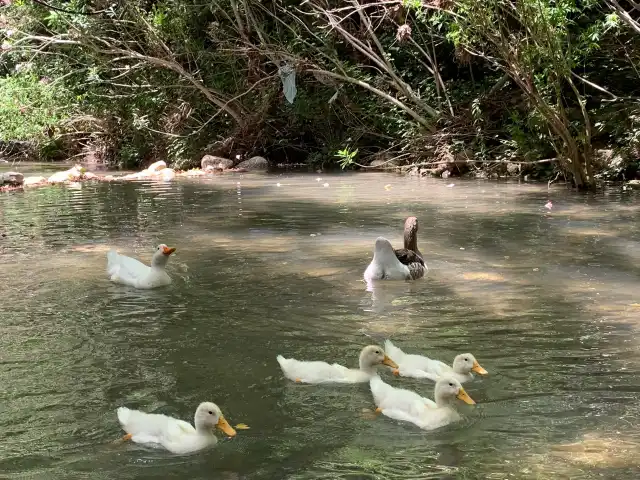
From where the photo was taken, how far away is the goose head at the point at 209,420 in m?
4.23

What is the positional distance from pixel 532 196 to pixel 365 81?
751 cm

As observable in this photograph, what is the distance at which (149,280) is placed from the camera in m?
7.87

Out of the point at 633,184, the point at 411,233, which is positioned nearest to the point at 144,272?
the point at 411,233

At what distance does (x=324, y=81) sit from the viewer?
866 inches

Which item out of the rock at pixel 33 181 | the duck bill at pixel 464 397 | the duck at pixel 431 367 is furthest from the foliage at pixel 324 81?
the duck bill at pixel 464 397

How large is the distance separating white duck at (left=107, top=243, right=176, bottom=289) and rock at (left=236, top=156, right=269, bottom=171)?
15807 mm

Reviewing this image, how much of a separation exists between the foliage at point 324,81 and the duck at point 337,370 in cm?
986

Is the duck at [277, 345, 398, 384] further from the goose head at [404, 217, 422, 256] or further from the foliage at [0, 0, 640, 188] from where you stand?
the foliage at [0, 0, 640, 188]

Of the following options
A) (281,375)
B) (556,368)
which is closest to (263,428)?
(281,375)

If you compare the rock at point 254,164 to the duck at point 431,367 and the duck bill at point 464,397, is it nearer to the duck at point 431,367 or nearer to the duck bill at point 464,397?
the duck at point 431,367

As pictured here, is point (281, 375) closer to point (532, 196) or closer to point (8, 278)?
point (8, 278)

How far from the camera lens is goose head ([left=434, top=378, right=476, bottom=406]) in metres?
4.60

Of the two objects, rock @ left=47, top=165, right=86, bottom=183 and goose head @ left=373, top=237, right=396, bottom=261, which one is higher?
rock @ left=47, top=165, right=86, bottom=183

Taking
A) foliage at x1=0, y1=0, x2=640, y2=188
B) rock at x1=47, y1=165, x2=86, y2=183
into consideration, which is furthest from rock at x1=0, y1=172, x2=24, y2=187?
foliage at x1=0, y1=0, x2=640, y2=188
